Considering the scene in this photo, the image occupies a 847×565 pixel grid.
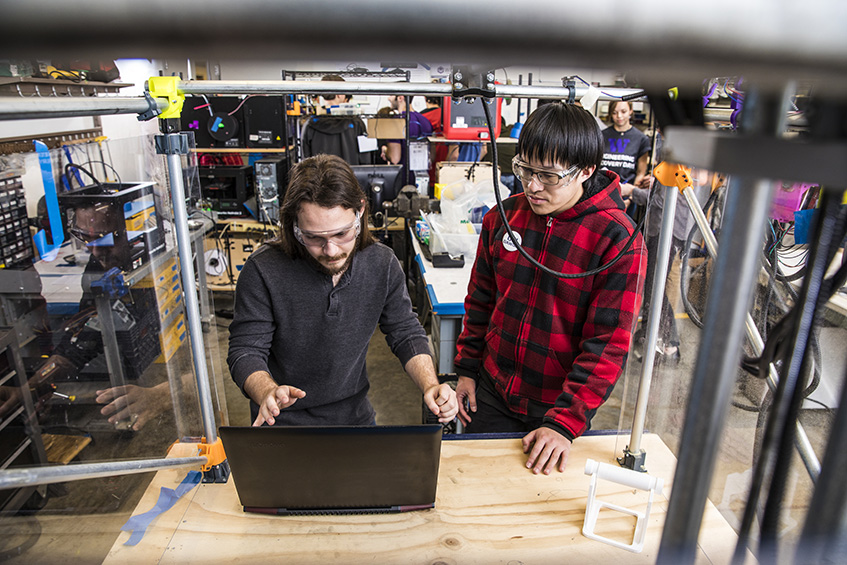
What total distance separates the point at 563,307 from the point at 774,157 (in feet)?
3.84

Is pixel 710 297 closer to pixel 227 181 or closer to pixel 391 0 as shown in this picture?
pixel 391 0

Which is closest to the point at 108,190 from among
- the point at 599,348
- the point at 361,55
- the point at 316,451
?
the point at 316,451

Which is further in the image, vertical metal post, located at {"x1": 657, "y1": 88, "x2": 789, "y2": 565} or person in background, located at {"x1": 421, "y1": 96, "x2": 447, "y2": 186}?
person in background, located at {"x1": 421, "y1": 96, "x2": 447, "y2": 186}

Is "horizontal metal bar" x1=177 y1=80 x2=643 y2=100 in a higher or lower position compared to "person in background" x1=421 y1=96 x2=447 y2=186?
higher

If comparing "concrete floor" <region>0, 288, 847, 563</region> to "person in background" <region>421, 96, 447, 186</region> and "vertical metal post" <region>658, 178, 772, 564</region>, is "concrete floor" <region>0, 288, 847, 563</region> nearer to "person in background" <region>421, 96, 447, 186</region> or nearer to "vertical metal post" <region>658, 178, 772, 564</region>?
"vertical metal post" <region>658, 178, 772, 564</region>

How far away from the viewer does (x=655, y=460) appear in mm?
1159

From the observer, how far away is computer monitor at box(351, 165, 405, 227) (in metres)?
3.93

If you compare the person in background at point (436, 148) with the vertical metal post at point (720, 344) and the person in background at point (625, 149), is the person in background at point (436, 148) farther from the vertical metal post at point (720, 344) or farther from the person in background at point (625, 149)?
the vertical metal post at point (720, 344)

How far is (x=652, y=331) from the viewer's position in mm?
1055

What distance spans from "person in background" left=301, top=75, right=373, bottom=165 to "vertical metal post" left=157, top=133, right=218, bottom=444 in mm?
3686

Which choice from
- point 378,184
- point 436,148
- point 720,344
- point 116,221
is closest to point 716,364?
point 720,344

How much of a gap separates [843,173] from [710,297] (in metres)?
0.06

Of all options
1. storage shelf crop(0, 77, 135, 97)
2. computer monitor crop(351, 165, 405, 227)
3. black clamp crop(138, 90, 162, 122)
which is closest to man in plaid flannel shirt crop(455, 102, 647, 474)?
black clamp crop(138, 90, 162, 122)

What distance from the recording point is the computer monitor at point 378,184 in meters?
3.93
